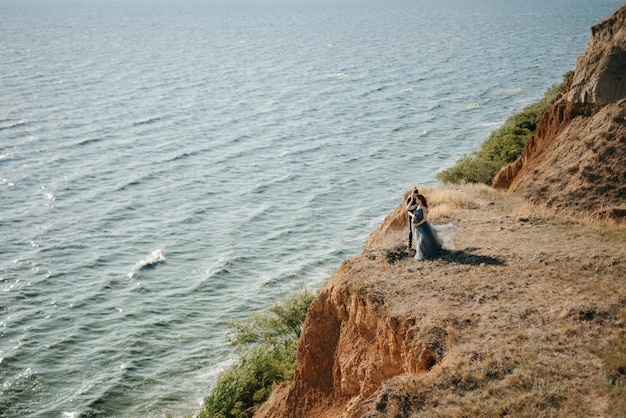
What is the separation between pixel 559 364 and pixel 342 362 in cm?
699

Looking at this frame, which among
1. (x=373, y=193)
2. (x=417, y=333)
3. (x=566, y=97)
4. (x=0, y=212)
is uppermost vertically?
(x=566, y=97)

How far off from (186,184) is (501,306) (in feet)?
140

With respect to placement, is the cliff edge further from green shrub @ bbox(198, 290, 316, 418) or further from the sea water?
the sea water

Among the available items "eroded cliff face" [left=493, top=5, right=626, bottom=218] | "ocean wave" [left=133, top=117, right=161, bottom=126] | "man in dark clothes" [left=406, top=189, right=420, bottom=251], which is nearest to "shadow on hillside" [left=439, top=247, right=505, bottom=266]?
"man in dark clothes" [left=406, top=189, right=420, bottom=251]

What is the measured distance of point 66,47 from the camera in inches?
5094

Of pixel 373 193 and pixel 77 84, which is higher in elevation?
pixel 77 84

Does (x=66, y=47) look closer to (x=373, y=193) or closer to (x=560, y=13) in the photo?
(x=373, y=193)

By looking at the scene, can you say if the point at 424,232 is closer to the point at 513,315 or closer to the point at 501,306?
the point at 501,306

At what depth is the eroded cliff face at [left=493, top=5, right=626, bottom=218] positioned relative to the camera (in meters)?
25.0

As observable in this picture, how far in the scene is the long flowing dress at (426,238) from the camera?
1981 centimetres

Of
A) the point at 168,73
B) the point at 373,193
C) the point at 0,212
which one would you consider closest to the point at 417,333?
the point at 373,193

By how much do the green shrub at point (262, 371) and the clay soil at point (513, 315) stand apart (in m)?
7.64

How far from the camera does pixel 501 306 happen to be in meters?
16.1

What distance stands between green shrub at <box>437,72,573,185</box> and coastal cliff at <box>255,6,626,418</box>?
452 inches
